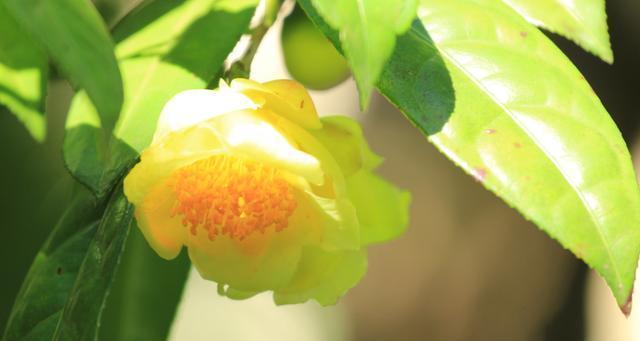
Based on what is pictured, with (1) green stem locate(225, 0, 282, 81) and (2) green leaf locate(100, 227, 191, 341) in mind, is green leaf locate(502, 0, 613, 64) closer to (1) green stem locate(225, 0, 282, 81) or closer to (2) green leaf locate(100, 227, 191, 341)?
(1) green stem locate(225, 0, 282, 81)

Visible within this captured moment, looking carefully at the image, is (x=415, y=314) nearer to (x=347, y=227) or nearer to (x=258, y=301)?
(x=258, y=301)

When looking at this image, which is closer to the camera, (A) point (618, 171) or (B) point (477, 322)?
(A) point (618, 171)

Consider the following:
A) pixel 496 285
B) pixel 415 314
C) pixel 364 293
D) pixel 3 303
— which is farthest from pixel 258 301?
pixel 3 303

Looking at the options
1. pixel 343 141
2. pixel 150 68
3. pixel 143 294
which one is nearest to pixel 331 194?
pixel 343 141

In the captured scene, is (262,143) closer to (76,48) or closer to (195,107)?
(195,107)

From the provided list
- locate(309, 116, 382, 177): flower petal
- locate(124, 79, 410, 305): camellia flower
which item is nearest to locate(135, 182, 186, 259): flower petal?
locate(124, 79, 410, 305): camellia flower

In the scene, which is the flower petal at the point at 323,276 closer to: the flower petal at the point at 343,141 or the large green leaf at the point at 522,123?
the flower petal at the point at 343,141
